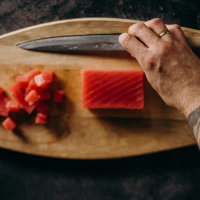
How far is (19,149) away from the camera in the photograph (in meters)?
1.79

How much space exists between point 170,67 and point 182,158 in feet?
4.06

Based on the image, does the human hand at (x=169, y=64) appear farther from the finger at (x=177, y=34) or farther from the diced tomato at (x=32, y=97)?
the diced tomato at (x=32, y=97)

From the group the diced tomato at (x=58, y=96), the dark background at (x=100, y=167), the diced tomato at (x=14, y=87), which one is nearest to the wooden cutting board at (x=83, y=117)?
the diced tomato at (x=58, y=96)

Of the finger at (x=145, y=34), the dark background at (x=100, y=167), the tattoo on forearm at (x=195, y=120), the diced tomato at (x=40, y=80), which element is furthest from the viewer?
the dark background at (x=100, y=167)

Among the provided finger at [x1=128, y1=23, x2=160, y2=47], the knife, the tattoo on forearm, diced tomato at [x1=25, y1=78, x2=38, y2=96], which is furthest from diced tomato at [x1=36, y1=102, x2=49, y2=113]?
the tattoo on forearm

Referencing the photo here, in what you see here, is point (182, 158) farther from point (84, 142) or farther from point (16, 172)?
point (16, 172)

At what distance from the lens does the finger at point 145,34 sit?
138 centimetres

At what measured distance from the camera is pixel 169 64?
1.36m

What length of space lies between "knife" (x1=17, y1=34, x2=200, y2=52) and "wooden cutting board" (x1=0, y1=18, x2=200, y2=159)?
0.24 feet

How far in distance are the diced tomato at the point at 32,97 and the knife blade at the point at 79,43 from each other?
45 centimetres

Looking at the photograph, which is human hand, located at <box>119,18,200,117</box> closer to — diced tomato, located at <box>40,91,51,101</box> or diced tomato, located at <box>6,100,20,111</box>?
diced tomato, located at <box>40,91,51,101</box>

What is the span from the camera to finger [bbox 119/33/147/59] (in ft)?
4.55

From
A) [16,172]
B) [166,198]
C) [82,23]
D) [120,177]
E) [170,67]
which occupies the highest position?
[82,23]

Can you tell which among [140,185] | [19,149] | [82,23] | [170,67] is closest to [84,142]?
[19,149]
